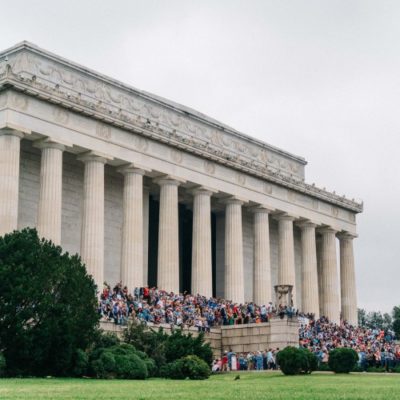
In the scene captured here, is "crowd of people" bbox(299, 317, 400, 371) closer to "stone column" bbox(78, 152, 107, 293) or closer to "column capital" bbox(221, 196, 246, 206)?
"column capital" bbox(221, 196, 246, 206)

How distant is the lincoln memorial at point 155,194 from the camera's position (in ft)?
177

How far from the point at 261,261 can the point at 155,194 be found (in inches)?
466

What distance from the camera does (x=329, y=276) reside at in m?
82.1

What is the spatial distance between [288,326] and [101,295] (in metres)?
12.2

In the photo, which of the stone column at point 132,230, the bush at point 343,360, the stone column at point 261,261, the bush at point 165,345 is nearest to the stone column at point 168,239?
the stone column at point 132,230

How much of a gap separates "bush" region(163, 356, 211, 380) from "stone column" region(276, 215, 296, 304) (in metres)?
37.7

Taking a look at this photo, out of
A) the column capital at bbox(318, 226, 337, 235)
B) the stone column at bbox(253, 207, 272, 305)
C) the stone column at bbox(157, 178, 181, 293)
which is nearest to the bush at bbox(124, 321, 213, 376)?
the stone column at bbox(157, 178, 181, 293)

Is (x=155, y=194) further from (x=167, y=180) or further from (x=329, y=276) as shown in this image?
(x=329, y=276)

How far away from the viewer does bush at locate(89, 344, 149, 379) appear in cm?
3562

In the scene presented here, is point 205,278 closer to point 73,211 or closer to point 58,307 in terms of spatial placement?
point 73,211

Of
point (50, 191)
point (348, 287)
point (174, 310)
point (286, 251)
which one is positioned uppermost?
point (50, 191)

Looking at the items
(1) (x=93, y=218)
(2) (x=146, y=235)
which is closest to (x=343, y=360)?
(1) (x=93, y=218)

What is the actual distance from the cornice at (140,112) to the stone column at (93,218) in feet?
11.2

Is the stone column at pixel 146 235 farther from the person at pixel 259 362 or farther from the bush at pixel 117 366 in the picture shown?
the bush at pixel 117 366
